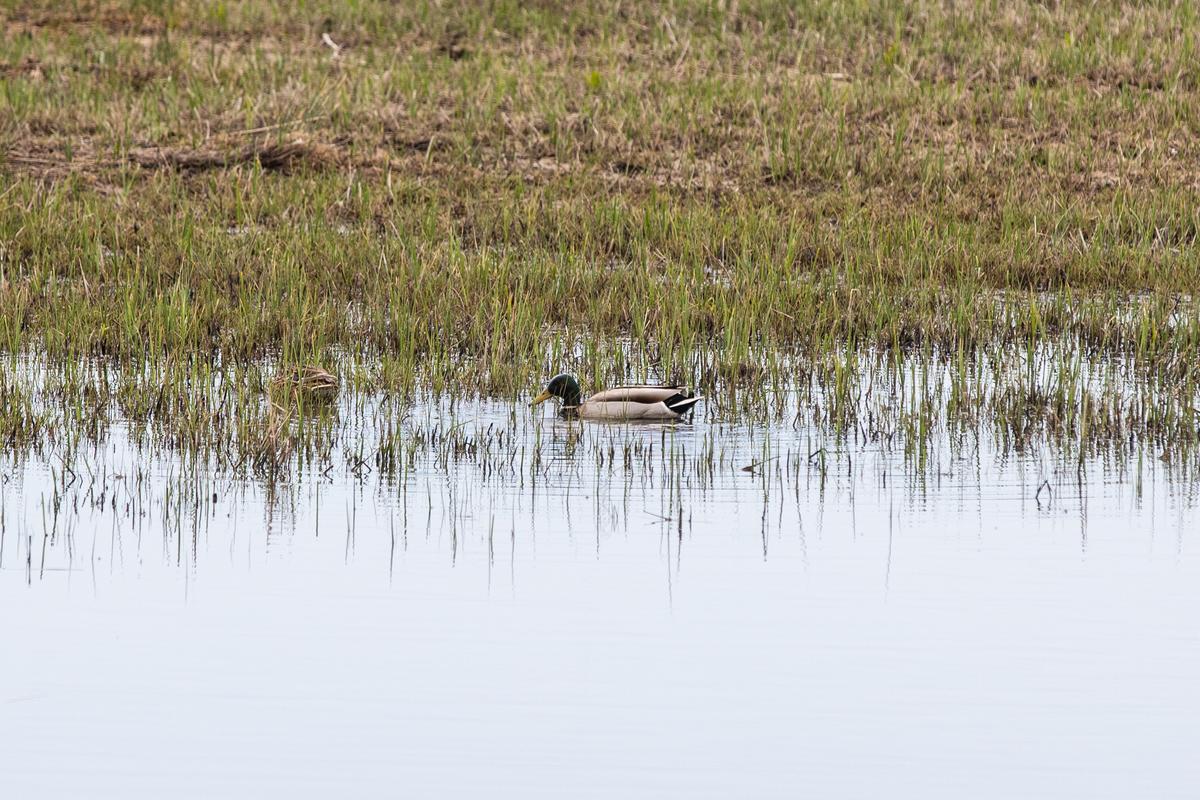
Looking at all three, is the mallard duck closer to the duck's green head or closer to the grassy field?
the duck's green head

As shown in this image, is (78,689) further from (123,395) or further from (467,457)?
(123,395)

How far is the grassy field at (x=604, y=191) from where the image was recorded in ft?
33.9

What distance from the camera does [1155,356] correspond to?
32.9 ft

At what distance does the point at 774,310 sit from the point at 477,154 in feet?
19.5

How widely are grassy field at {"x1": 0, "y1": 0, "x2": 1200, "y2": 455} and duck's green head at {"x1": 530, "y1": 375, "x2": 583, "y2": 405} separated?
25 cm

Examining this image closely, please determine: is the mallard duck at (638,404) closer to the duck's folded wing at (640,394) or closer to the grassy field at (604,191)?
the duck's folded wing at (640,394)

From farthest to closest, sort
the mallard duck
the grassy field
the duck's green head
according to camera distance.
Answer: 1. the grassy field
2. the duck's green head
3. the mallard duck

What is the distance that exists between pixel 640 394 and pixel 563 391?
0.63 metres

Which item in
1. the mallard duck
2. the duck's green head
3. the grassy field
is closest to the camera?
the mallard duck

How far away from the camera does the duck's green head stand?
9195 millimetres

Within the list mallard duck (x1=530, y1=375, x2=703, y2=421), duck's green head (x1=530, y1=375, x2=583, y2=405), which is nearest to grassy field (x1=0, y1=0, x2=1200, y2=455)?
duck's green head (x1=530, y1=375, x2=583, y2=405)

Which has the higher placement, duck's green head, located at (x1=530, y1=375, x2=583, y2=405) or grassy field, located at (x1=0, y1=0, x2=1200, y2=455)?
grassy field, located at (x1=0, y1=0, x2=1200, y2=455)

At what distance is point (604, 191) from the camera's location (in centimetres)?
1542

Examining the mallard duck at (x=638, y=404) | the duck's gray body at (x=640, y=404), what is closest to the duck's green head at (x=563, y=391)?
the mallard duck at (x=638, y=404)
